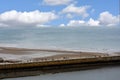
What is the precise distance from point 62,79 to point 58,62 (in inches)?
102

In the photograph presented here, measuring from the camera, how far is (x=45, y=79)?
25000mm

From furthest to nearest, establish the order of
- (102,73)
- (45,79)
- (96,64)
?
1. (96,64)
2. (102,73)
3. (45,79)

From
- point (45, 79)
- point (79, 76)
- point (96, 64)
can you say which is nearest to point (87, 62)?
point (96, 64)

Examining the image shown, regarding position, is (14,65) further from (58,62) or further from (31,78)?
(58,62)

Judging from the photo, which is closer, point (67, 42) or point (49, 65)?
point (49, 65)

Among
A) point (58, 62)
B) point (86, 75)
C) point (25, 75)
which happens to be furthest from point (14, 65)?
point (86, 75)

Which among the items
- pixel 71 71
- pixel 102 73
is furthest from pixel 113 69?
pixel 71 71

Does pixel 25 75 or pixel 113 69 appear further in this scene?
pixel 113 69

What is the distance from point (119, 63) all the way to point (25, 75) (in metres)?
8.05

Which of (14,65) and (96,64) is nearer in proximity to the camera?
(14,65)

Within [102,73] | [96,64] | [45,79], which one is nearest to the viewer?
[45,79]

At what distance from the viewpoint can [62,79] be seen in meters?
25.0

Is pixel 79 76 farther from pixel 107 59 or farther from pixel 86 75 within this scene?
pixel 107 59

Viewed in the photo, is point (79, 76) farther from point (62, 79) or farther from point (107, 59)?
point (107, 59)
